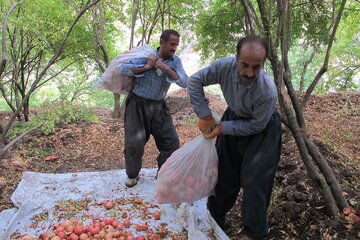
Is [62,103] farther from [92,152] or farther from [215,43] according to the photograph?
[215,43]

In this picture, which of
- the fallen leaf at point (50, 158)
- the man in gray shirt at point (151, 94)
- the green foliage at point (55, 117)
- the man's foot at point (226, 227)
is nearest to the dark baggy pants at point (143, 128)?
the man in gray shirt at point (151, 94)

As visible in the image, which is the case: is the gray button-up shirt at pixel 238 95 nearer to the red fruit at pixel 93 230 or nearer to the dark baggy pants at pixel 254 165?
the dark baggy pants at pixel 254 165

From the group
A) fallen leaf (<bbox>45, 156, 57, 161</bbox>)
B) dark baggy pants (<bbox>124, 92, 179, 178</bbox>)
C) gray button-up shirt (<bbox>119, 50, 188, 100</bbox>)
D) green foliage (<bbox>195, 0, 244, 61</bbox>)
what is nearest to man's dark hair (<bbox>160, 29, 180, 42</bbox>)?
gray button-up shirt (<bbox>119, 50, 188, 100</bbox>)

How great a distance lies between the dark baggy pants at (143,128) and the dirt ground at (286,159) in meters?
0.95

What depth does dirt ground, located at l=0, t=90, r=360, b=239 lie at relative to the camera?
2.87m

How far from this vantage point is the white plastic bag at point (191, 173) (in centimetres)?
271

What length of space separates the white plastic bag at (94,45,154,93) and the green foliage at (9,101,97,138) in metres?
2.59

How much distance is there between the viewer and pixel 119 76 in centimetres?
342

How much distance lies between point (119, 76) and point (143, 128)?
0.55 metres

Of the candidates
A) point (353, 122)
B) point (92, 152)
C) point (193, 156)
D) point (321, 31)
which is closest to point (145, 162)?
point (92, 152)

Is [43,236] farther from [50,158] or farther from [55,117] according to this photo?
[55,117]

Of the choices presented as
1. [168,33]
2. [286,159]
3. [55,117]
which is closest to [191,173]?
[168,33]

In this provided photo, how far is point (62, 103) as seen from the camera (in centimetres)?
683

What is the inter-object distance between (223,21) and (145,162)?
351cm
